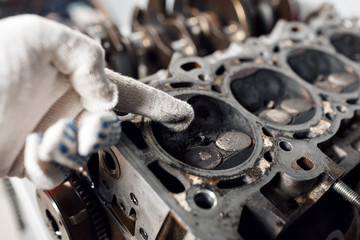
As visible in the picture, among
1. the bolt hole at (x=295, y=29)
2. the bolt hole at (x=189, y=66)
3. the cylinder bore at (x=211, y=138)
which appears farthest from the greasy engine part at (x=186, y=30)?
the cylinder bore at (x=211, y=138)

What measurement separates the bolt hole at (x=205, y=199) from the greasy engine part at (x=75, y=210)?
417 mm

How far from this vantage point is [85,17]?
3316 mm

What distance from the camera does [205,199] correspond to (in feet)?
3.45

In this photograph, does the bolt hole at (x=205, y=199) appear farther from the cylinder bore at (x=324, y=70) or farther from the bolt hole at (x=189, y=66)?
the cylinder bore at (x=324, y=70)

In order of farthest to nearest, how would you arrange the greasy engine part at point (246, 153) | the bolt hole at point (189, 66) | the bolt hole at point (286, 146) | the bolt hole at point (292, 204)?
the bolt hole at point (189, 66) < the bolt hole at point (286, 146) < the bolt hole at point (292, 204) < the greasy engine part at point (246, 153)

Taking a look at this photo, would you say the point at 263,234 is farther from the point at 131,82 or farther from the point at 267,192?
the point at 131,82

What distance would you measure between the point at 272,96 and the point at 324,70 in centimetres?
46

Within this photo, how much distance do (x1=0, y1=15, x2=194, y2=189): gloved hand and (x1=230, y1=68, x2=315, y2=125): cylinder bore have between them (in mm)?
769

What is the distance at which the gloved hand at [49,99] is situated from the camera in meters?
0.80

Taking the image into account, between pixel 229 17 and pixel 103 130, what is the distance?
168cm

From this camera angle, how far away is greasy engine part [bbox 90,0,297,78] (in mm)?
2068

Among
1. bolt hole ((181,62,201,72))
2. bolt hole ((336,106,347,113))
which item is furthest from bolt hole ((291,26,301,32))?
bolt hole ((181,62,201,72))

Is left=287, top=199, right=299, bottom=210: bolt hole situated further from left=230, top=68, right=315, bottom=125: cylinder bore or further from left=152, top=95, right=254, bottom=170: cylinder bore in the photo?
left=230, top=68, right=315, bottom=125: cylinder bore

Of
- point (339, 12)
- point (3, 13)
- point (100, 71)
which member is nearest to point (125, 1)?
point (3, 13)
